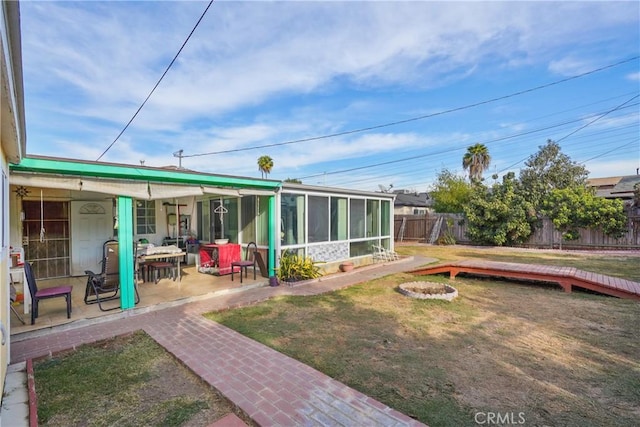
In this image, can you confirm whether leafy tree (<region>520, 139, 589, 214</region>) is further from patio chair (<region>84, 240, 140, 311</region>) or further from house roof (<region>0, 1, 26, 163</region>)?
house roof (<region>0, 1, 26, 163</region>)

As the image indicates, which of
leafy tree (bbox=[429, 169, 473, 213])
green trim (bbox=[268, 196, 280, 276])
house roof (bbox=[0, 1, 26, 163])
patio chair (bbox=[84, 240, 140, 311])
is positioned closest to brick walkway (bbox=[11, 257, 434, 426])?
patio chair (bbox=[84, 240, 140, 311])

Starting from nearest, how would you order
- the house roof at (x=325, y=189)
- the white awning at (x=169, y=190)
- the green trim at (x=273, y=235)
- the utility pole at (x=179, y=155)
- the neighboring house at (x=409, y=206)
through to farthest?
the white awning at (x=169, y=190), the green trim at (x=273, y=235), the house roof at (x=325, y=189), the utility pole at (x=179, y=155), the neighboring house at (x=409, y=206)

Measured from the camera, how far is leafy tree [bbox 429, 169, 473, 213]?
19188 mm

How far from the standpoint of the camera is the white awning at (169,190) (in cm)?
556

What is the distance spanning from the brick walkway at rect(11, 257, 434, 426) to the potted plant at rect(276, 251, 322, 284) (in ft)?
6.10

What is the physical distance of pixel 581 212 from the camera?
47.0ft

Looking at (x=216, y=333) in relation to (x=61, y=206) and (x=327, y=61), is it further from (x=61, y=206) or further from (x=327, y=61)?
(x=327, y=61)

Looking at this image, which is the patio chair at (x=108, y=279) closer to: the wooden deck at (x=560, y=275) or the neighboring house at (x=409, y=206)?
the wooden deck at (x=560, y=275)

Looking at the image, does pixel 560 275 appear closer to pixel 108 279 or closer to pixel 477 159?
pixel 108 279

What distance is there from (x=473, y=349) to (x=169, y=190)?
5660 millimetres

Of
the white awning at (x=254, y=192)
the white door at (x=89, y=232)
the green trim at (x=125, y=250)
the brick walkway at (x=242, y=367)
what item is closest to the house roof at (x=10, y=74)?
the green trim at (x=125, y=250)

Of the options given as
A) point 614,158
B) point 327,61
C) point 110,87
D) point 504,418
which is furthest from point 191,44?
point 614,158

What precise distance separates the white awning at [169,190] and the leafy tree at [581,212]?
1664cm

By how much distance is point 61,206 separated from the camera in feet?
27.0
